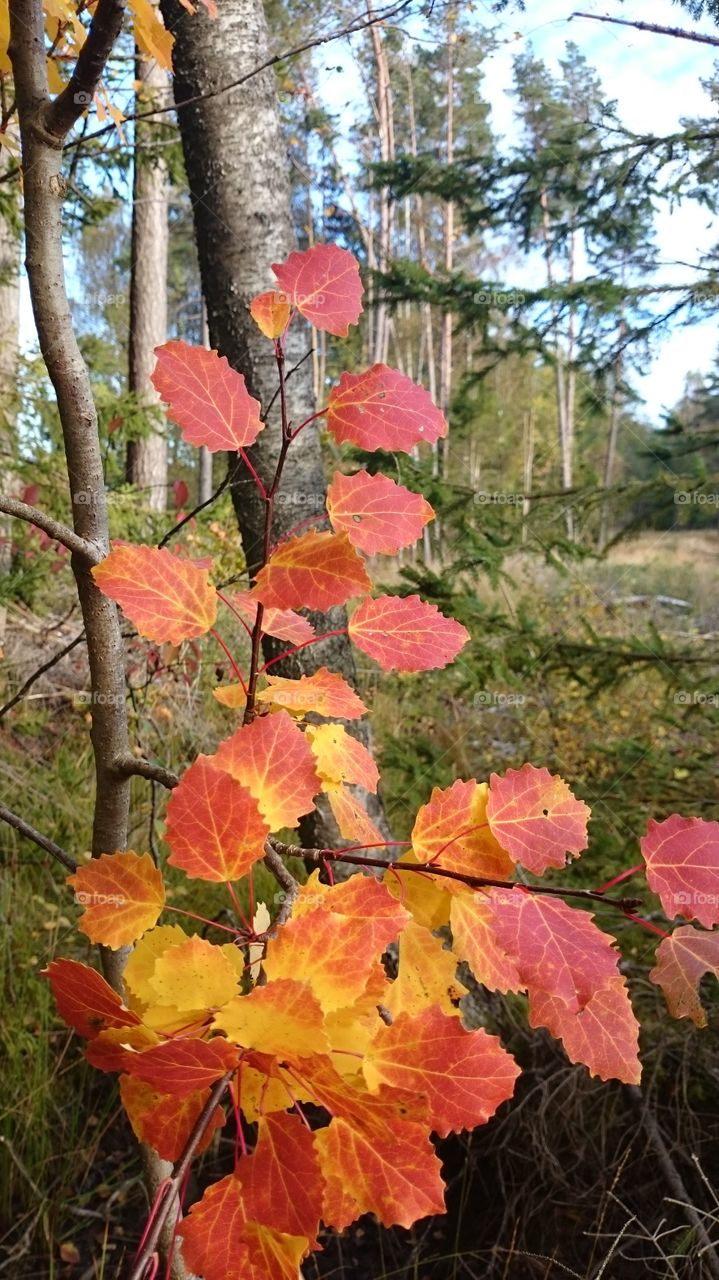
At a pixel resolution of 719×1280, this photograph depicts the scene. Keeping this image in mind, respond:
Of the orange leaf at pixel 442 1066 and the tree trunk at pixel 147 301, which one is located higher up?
the tree trunk at pixel 147 301

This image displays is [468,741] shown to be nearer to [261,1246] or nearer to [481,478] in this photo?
[261,1246]

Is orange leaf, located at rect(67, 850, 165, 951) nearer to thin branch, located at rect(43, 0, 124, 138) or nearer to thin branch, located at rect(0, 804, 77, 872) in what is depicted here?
thin branch, located at rect(0, 804, 77, 872)

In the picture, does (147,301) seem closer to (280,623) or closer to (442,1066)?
(280,623)

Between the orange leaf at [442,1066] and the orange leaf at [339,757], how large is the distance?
20 cm

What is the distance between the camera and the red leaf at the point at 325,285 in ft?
1.72

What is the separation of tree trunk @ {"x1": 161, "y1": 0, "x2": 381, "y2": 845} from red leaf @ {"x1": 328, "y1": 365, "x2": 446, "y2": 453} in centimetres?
84

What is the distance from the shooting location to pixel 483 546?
93.7 inches

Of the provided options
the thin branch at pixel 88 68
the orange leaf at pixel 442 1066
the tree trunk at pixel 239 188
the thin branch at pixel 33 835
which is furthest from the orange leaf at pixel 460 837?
the tree trunk at pixel 239 188

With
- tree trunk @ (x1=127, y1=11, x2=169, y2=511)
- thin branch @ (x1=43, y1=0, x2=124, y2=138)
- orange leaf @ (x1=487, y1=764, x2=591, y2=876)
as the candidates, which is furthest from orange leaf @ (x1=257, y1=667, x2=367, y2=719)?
tree trunk @ (x1=127, y1=11, x2=169, y2=511)

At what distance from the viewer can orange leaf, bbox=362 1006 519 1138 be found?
0.41m

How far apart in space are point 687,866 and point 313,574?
29 centimetres

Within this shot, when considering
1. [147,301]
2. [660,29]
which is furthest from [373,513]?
[147,301]

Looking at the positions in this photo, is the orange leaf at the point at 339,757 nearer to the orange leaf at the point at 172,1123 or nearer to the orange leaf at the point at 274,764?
the orange leaf at the point at 274,764

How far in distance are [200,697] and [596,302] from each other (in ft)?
7.23
